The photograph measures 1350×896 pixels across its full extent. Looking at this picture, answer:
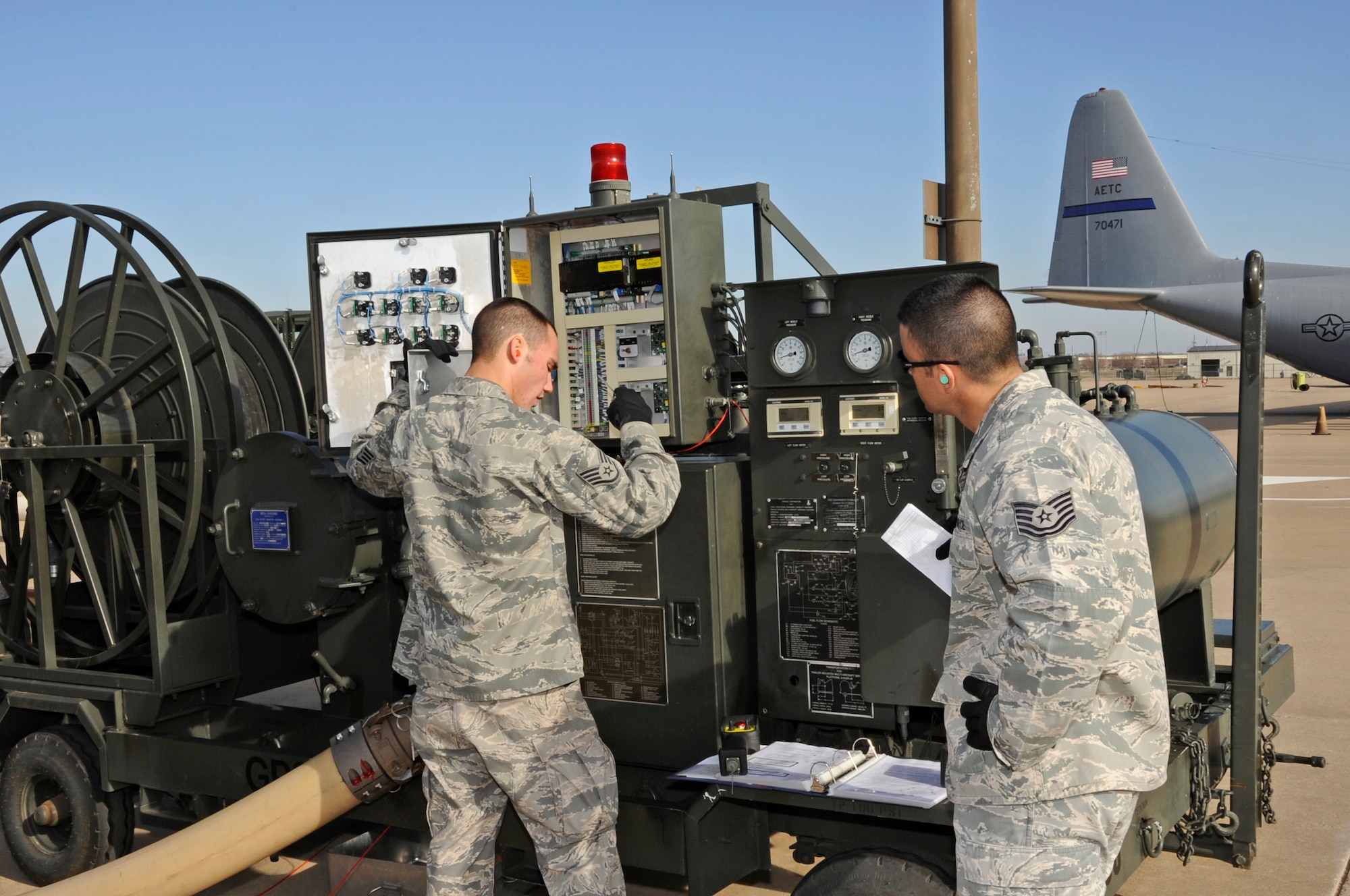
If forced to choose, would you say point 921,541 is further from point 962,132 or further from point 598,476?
point 962,132

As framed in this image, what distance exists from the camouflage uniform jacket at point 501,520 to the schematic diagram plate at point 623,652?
54 centimetres

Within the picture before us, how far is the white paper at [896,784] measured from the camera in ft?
10.7

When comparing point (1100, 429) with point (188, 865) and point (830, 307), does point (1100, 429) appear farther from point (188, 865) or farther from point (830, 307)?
point (188, 865)

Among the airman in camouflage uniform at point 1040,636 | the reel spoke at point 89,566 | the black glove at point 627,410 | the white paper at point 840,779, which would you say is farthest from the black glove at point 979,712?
the reel spoke at point 89,566

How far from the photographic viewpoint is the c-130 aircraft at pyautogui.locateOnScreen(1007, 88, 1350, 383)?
1105 inches

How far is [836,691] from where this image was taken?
4.05 m

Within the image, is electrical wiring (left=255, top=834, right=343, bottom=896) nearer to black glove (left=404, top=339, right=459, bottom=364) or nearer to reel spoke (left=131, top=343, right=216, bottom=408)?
reel spoke (left=131, top=343, right=216, bottom=408)

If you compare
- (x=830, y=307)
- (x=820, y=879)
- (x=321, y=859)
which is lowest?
(x=321, y=859)

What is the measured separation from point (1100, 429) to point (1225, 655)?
5182mm

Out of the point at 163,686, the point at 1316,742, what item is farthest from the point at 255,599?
the point at 1316,742

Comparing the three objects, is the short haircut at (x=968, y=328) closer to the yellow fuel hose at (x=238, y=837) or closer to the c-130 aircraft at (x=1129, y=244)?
the yellow fuel hose at (x=238, y=837)

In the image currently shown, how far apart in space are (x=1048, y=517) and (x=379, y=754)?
2765 millimetres

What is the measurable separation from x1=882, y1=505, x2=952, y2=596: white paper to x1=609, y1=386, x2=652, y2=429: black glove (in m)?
0.89

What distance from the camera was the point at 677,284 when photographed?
438 cm
